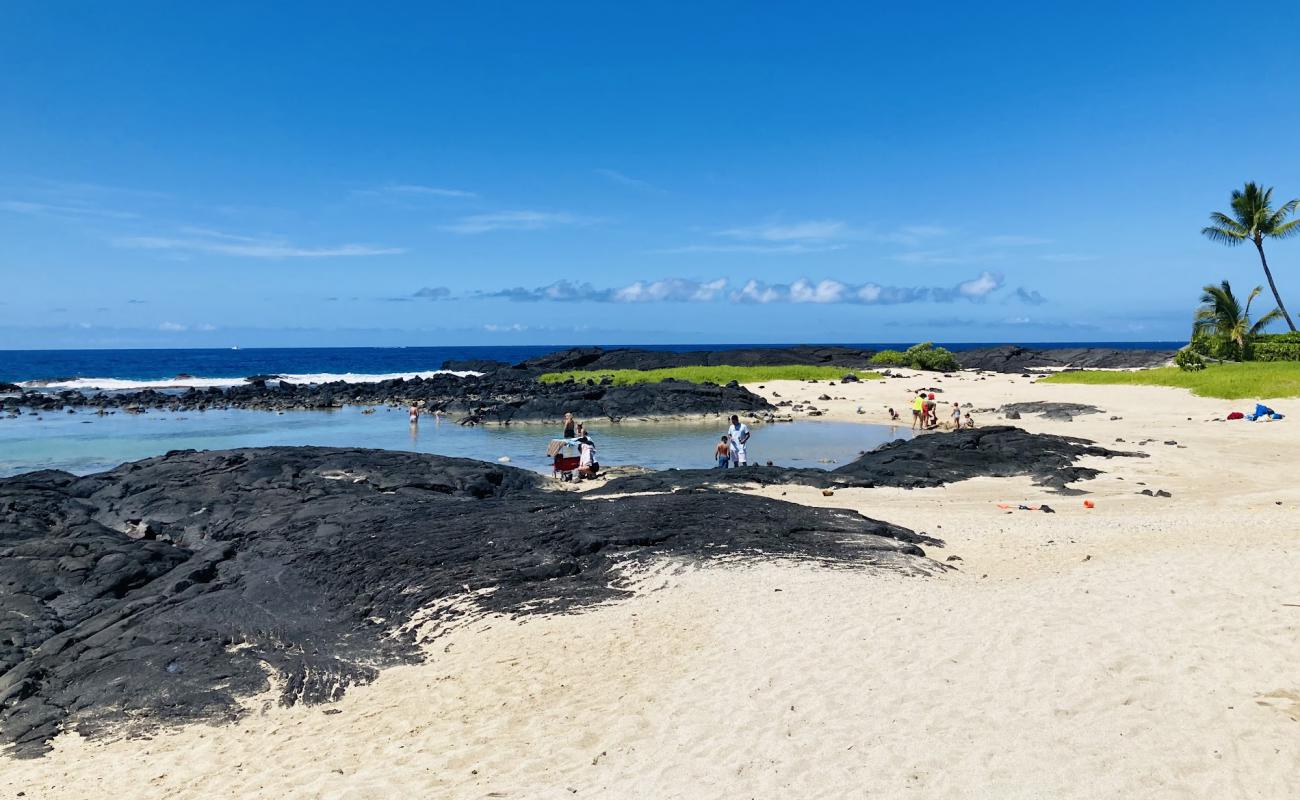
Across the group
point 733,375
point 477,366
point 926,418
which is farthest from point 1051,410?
point 477,366

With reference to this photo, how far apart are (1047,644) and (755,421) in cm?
3050

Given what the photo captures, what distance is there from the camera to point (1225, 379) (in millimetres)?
38500

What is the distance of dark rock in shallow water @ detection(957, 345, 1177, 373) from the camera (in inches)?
3007

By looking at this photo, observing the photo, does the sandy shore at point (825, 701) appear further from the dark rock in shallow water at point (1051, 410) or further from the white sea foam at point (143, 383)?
the white sea foam at point (143, 383)

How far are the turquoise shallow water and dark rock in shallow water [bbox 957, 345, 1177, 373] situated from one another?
45.5 m

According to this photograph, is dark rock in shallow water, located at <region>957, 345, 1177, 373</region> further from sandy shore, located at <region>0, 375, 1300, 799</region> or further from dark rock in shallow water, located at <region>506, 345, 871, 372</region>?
sandy shore, located at <region>0, 375, 1300, 799</region>

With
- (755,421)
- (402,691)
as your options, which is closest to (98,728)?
(402,691)

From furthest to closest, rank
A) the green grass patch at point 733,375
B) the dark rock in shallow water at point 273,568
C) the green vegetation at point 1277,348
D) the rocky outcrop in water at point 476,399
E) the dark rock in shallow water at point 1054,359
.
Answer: the dark rock in shallow water at point 1054,359 < the green grass patch at point 733,375 < the green vegetation at point 1277,348 < the rocky outcrop in water at point 476,399 < the dark rock in shallow water at point 273,568

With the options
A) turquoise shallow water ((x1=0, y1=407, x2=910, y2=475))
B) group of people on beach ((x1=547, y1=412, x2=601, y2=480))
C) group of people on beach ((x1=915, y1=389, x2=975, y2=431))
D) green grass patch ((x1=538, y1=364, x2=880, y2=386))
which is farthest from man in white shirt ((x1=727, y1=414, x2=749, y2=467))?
green grass patch ((x1=538, y1=364, x2=880, y2=386))

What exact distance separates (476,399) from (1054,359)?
6501 cm

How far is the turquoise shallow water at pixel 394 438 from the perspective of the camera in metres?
28.7

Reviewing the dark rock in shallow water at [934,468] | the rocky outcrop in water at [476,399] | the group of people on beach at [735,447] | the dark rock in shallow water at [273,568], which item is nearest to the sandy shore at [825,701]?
the dark rock in shallow water at [273,568]

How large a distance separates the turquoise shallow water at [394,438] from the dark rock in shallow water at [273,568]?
10964mm

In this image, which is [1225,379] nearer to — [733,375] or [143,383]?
[733,375]
